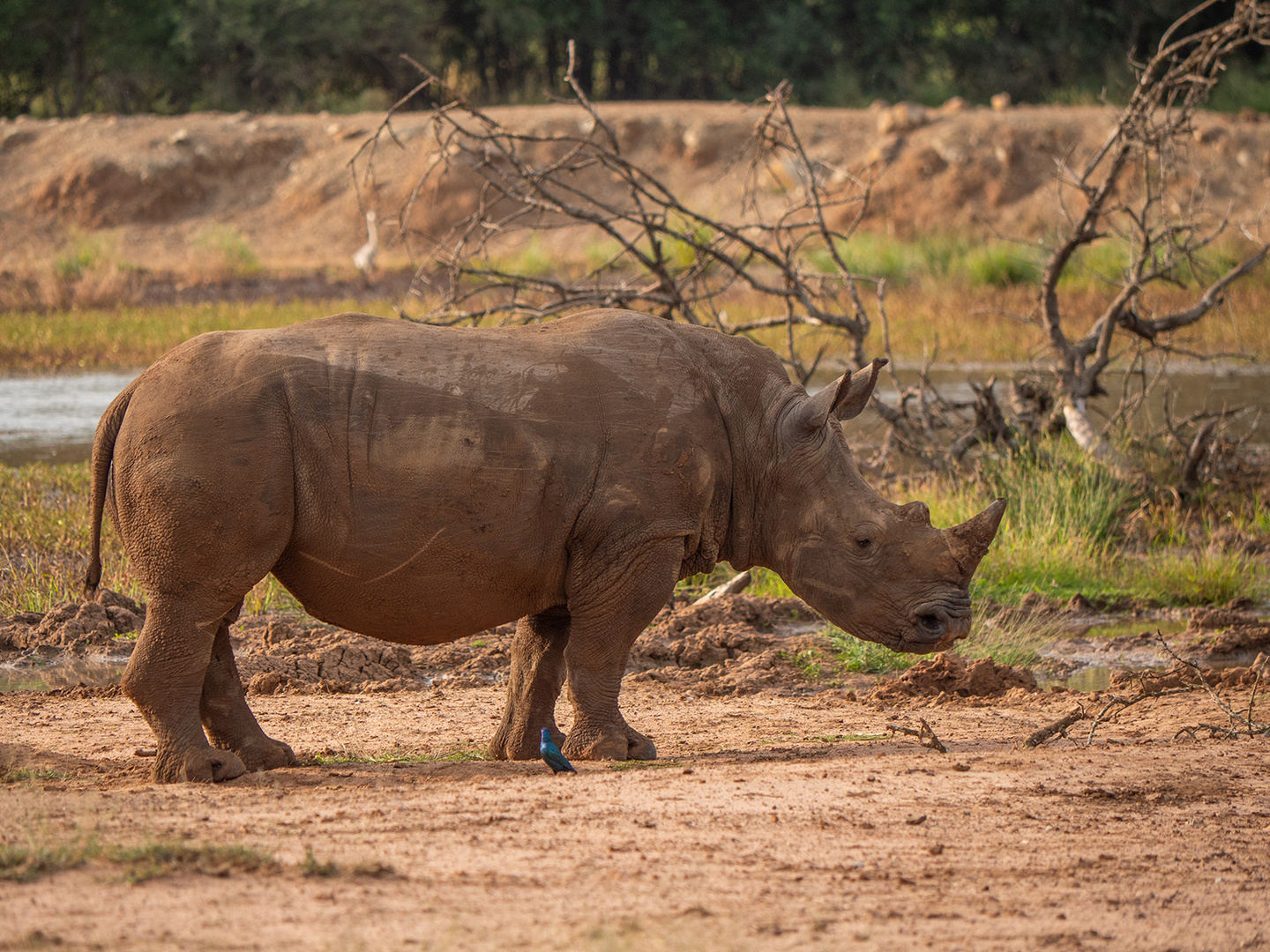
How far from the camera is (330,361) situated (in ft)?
17.4

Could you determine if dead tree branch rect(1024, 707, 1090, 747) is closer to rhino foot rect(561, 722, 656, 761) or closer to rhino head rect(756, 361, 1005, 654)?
rhino head rect(756, 361, 1005, 654)

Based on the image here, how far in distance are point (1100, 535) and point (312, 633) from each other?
5.44 metres

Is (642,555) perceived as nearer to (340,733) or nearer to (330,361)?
(330,361)

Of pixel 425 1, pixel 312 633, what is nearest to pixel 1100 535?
pixel 312 633

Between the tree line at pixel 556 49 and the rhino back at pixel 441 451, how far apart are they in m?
29.3

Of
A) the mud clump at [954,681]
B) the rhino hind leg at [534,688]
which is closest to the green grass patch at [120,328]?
the mud clump at [954,681]

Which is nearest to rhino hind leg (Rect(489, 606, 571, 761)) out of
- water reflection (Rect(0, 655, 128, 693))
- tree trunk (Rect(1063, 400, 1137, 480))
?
water reflection (Rect(0, 655, 128, 693))

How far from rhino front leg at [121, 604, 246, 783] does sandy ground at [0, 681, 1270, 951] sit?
0.12 m

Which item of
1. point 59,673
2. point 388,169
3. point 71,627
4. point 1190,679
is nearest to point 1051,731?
point 1190,679

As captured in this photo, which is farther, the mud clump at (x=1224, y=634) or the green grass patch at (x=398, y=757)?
the mud clump at (x=1224, y=634)

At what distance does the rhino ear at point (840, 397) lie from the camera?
227 inches

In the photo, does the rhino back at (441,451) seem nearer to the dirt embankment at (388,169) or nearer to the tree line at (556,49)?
the dirt embankment at (388,169)

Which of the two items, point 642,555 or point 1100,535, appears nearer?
point 642,555

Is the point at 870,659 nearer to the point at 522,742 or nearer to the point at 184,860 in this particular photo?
the point at 522,742
